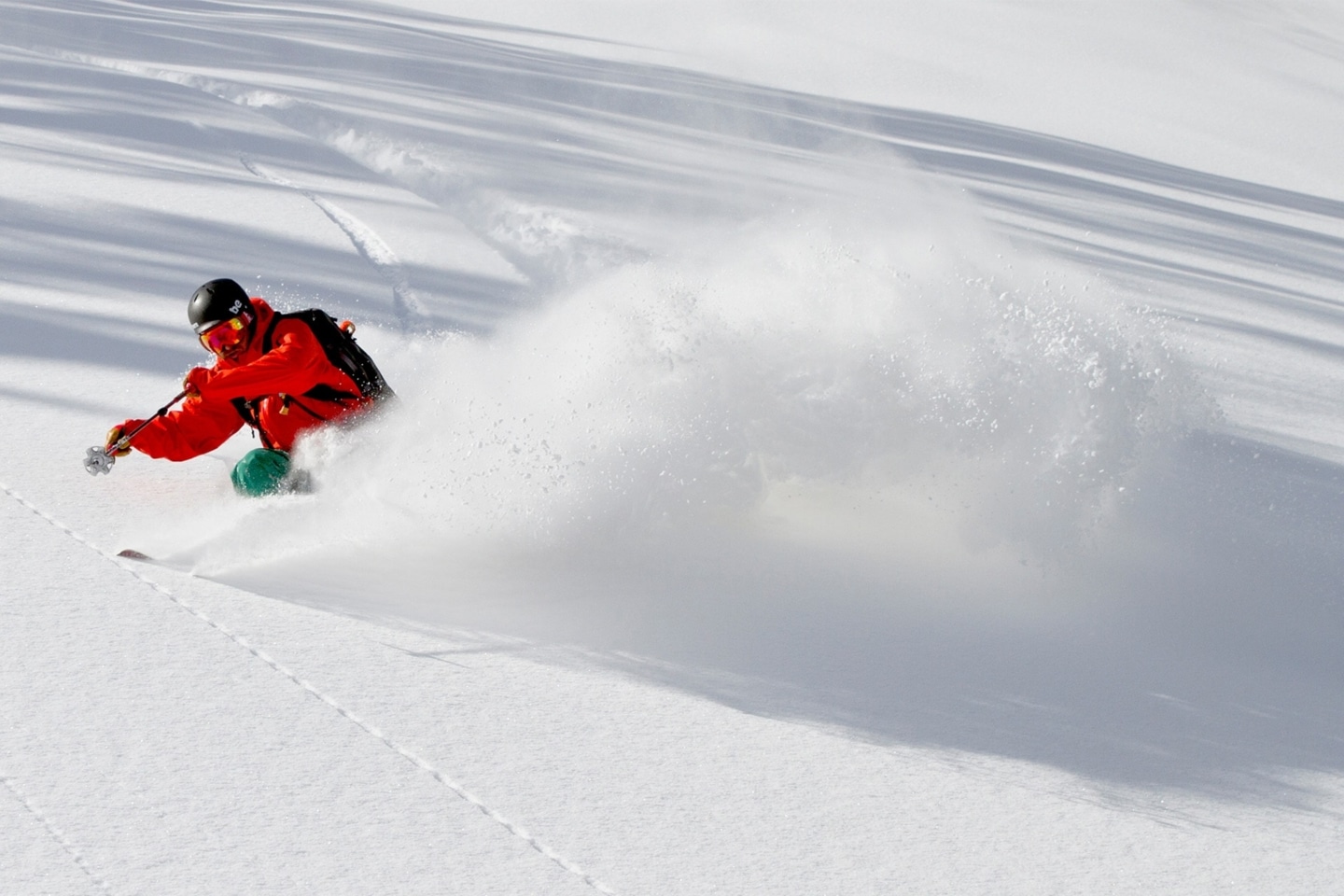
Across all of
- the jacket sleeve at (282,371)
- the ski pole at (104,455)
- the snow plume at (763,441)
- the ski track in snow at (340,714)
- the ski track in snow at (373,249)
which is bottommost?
the ski track in snow at (373,249)

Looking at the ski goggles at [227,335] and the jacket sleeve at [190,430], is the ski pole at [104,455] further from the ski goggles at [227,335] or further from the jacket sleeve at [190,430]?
the ski goggles at [227,335]

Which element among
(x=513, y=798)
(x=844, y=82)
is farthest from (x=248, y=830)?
(x=844, y=82)

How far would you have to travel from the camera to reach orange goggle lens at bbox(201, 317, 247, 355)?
15.5 ft

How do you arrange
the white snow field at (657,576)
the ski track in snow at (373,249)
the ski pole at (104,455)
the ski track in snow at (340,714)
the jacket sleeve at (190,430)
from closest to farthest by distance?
the ski track in snow at (340,714), the white snow field at (657,576), the ski pole at (104,455), the jacket sleeve at (190,430), the ski track in snow at (373,249)

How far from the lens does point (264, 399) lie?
5016 mm

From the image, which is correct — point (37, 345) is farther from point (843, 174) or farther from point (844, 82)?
point (844, 82)

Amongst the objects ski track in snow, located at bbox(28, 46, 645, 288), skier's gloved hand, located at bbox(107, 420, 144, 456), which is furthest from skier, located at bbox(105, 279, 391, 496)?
ski track in snow, located at bbox(28, 46, 645, 288)

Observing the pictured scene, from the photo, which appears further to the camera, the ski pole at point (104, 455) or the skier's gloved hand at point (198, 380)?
the skier's gloved hand at point (198, 380)

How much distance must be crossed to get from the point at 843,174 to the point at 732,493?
30.9ft

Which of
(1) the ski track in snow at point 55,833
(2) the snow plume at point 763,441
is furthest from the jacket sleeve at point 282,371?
(1) the ski track in snow at point 55,833

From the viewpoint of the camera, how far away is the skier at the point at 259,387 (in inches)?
185

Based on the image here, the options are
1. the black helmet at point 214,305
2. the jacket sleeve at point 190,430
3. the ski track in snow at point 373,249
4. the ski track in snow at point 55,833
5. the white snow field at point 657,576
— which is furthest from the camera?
the ski track in snow at point 373,249

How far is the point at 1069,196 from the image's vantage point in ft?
49.6

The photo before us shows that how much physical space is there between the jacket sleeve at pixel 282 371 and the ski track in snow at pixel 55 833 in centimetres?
182
